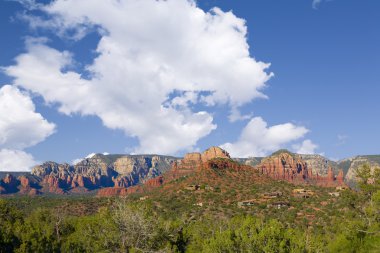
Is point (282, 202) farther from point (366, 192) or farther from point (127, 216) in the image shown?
point (127, 216)

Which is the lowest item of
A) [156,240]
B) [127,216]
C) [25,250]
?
[25,250]

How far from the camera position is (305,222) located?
3920 inches

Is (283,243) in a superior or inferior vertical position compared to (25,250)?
superior

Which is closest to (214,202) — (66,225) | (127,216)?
(66,225)

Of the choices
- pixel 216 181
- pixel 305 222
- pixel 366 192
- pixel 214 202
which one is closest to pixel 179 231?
pixel 366 192

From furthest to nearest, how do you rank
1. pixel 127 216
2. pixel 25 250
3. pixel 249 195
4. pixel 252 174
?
1. pixel 252 174
2. pixel 249 195
3. pixel 25 250
4. pixel 127 216

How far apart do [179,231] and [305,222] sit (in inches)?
2029

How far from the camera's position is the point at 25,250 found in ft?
173

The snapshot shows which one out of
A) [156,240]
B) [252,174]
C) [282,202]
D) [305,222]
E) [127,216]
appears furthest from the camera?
[252,174]

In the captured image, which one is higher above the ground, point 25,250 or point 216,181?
point 216,181

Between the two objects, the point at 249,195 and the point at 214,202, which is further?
the point at 249,195

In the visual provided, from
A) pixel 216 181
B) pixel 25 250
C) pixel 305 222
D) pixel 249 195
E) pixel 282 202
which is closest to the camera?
pixel 25 250

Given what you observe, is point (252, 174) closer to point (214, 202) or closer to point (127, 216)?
point (214, 202)

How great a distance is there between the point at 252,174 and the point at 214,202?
50.0 m
